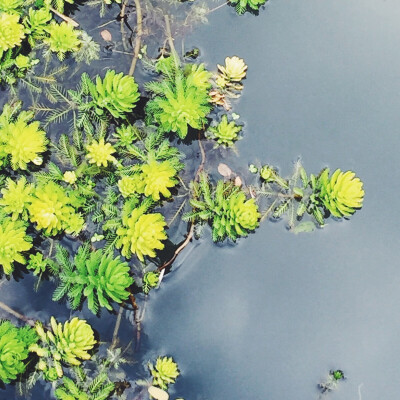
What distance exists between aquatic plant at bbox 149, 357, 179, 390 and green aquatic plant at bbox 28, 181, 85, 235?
0.82 meters

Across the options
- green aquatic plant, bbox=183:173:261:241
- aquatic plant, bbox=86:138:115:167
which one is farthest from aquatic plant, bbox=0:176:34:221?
green aquatic plant, bbox=183:173:261:241

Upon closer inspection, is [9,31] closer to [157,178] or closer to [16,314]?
[157,178]

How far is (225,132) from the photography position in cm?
273

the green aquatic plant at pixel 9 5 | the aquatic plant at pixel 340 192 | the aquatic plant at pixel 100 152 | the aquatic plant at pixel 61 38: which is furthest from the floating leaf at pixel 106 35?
the aquatic plant at pixel 340 192

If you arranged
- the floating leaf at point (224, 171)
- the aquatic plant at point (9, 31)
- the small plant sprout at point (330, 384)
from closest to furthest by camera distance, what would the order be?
the aquatic plant at point (9, 31) < the small plant sprout at point (330, 384) < the floating leaf at point (224, 171)

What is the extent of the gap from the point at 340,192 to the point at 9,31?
1.93 meters

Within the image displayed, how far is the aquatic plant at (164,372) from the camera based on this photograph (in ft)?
8.42

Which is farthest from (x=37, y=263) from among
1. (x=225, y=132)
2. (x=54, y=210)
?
(x=225, y=132)

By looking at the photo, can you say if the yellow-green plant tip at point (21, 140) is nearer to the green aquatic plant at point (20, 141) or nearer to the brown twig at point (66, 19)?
the green aquatic plant at point (20, 141)

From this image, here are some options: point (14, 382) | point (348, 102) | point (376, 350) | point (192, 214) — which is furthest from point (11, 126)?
point (376, 350)

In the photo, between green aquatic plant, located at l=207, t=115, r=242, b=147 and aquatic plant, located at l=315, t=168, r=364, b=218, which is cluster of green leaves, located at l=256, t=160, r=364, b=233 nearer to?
aquatic plant, located at l=315, t=168, r=364, b=218

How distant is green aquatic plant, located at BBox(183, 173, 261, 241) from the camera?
8.39ft

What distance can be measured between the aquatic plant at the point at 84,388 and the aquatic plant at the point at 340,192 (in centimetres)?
150

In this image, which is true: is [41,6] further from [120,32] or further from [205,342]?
[205,342]
